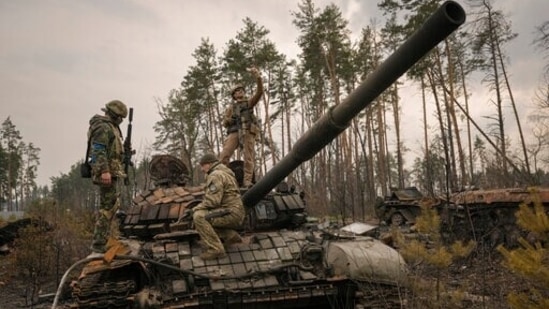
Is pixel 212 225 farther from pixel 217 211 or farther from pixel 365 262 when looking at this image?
pixel 365 262

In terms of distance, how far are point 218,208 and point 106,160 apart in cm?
166

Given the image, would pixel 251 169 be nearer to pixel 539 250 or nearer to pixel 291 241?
pixel 291 241

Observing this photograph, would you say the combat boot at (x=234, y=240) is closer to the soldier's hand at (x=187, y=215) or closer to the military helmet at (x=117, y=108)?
the soldier's hand at (x=187, y=215)

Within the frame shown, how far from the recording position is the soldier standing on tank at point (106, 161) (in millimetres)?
6133

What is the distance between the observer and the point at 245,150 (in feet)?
26.6

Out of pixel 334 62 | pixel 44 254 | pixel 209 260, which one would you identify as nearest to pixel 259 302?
pixel 209 260

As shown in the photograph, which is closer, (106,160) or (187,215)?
(106,160)

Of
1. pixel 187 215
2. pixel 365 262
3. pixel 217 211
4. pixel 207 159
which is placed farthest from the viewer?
pixel 187 215

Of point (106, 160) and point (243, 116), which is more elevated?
point (243, 116)

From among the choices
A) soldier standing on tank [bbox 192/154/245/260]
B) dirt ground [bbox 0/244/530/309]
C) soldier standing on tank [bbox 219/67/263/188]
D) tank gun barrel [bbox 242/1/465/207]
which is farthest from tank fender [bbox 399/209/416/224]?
tank gun barrel [bbox 242/1/465/207]

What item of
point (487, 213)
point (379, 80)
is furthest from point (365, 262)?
point (487, 213)

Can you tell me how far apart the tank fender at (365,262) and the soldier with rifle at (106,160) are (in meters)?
2.87

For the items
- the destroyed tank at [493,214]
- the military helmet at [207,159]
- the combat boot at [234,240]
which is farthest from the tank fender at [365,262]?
the destroyed tank at [493,214]

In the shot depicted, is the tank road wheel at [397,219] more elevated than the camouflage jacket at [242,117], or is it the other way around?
the camouflage jacket at [242,117]
